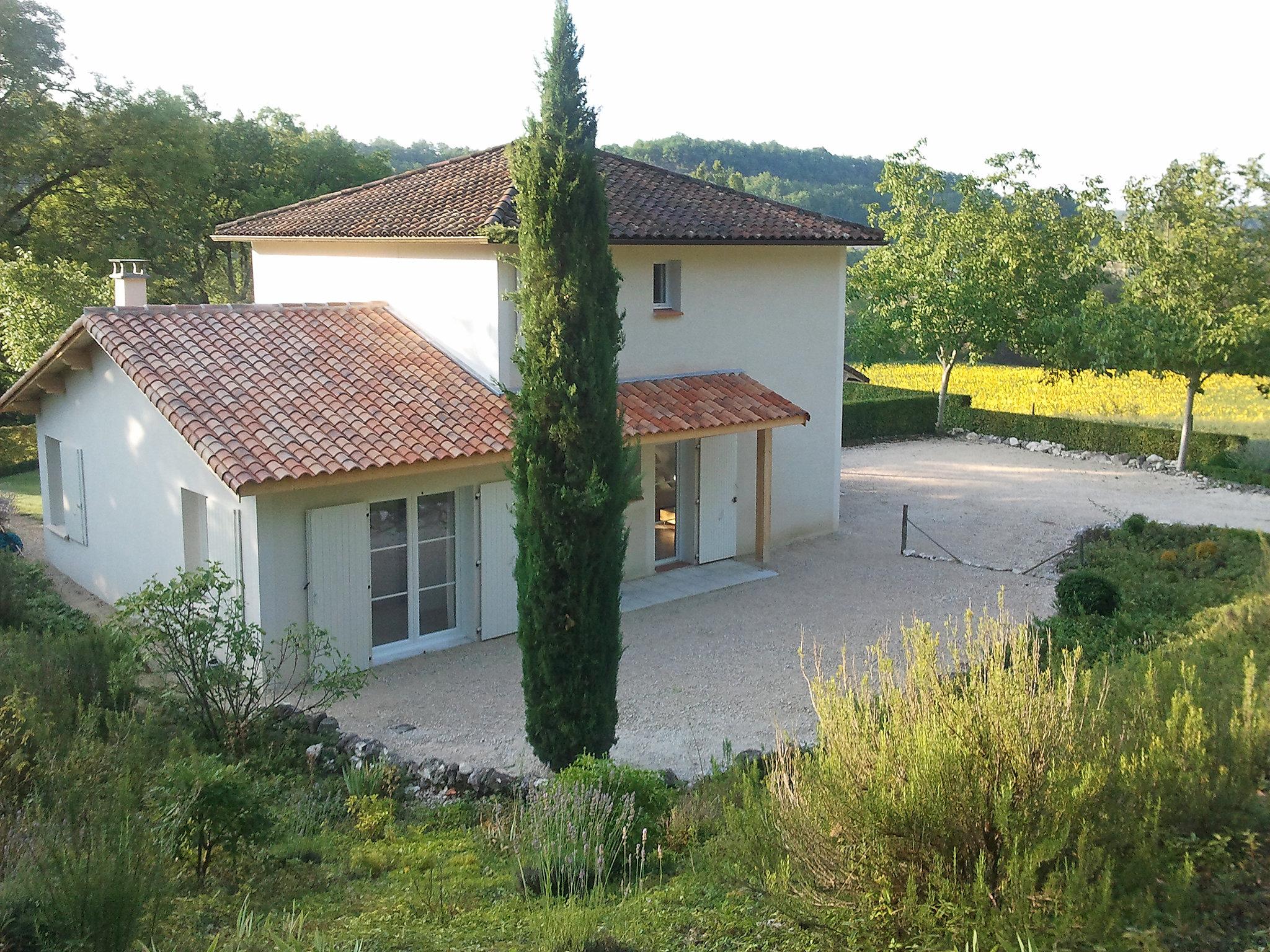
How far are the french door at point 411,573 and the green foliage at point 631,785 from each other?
5879 mm

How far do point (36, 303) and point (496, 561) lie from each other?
1336 cm

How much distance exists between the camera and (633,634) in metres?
15.1

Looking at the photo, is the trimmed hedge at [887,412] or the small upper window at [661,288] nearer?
the small upper window at [661,288]

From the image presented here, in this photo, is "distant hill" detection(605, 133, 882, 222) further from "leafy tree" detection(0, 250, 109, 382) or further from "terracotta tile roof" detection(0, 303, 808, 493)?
"terracotta tile roof" detection(0, 303, 808, 493)

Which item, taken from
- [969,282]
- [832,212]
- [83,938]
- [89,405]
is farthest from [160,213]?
[832,212]

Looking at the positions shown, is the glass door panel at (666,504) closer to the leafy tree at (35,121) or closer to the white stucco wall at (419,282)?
the white stucco wall at (419,282)

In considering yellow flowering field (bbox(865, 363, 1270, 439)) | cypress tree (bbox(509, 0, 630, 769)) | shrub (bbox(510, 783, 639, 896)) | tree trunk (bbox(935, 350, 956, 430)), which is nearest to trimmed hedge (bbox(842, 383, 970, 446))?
tree trunk (bbox(935, 350, 956, 430))

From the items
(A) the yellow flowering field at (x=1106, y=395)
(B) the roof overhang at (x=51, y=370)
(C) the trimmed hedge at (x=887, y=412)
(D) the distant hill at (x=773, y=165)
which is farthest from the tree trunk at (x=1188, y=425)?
(D) the distant hill at (x=773, y=165)

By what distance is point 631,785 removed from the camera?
839cm

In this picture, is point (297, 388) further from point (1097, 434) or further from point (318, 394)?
point (1097, 434)

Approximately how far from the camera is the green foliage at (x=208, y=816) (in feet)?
24.0

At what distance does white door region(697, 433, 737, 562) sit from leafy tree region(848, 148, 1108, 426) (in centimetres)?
1590

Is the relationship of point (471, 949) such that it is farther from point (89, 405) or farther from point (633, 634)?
point (89, 405)

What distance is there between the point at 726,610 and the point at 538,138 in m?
7.94
